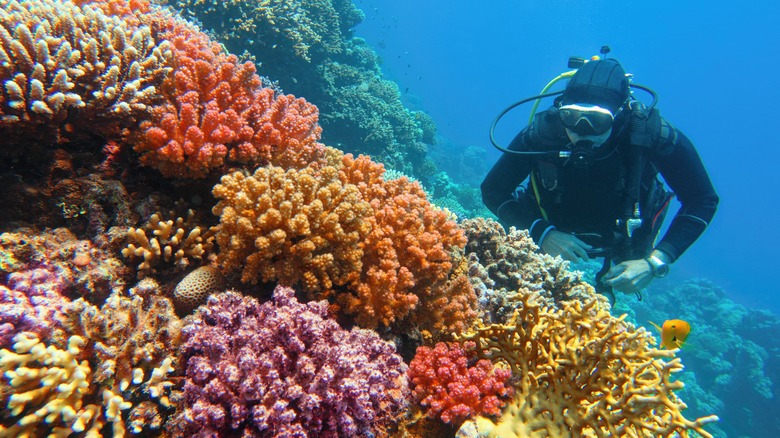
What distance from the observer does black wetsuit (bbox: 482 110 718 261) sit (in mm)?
5383

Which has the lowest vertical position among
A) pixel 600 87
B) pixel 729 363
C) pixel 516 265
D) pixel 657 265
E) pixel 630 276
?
pixel 516 265

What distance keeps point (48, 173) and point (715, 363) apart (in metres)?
25.3

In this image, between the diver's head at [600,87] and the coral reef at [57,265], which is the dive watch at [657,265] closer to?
the diver's head at [600,87]

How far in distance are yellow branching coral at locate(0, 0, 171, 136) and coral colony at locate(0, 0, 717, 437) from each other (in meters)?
0.02

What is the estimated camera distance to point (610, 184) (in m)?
5.63

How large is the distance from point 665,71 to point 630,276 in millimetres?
156460

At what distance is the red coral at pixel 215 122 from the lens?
2654 mm

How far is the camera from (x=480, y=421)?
7.88 feet

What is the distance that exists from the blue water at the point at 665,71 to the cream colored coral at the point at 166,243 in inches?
1450

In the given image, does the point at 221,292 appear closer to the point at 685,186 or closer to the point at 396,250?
the point at 396,250

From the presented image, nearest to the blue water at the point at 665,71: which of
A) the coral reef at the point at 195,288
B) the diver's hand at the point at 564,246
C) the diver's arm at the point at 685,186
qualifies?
the diver's arm at the point at 685,186

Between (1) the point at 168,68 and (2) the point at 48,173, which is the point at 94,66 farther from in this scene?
(2) the point at 48,173

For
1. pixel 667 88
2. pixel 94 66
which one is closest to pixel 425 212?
pixel 94 66

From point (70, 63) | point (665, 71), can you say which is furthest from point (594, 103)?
point (665, 71)
